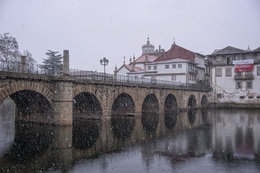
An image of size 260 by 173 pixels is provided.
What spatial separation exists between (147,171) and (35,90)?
12.1 m

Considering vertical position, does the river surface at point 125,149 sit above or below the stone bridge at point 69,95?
below

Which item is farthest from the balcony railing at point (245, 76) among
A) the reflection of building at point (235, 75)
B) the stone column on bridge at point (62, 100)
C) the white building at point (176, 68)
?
the stone column on bridge at point (62, 100)

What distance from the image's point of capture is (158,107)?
35781 millimetres

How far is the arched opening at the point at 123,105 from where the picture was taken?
31641 millimetres

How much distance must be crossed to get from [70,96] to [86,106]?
250 inches

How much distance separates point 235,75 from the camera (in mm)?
52594

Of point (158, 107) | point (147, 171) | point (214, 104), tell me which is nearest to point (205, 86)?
point (214, 104)

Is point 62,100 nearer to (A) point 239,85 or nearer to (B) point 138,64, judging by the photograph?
(A) point 239,85

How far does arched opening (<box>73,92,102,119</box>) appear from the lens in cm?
2647

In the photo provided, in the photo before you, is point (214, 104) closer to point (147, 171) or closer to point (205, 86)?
point (205, 86)

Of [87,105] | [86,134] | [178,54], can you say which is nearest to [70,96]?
[86,134]

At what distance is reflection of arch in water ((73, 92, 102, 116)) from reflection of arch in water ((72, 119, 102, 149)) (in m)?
1.37

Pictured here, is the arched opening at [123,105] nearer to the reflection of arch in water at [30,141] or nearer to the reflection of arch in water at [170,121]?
the reflection of arch in water at [170,121]

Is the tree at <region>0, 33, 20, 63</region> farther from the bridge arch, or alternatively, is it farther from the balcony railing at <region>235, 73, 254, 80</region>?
the balcony railing at <region>235, 73, 254, 80</region>
